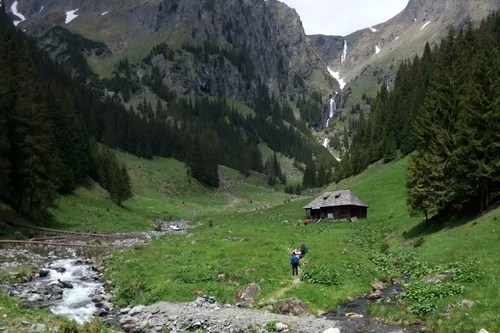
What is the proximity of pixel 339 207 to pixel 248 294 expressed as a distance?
50.0 m

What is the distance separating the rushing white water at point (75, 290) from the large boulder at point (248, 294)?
9130mm

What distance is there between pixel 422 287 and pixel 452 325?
5863 millimetres

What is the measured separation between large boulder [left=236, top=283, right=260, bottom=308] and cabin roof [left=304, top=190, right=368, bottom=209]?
45619mm

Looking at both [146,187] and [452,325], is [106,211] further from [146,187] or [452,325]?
[452,325]

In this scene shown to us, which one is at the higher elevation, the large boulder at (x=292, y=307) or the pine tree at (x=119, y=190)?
the pine tree at (x=119, y=190)

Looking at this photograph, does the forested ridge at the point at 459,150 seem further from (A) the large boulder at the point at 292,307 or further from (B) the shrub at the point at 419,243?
(A) the large boulder at the point at 292,307

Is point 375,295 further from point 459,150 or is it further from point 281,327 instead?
point 459,150

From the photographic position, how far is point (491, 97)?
43.1m

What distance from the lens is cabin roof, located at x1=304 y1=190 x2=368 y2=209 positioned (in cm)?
7144

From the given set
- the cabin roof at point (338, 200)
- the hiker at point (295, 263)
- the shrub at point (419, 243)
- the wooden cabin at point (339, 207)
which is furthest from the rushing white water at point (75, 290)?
the wooden cabin at point (339, 207)

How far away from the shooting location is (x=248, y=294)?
27.3m

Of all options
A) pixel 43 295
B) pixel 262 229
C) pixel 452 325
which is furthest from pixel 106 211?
pixel 452 325

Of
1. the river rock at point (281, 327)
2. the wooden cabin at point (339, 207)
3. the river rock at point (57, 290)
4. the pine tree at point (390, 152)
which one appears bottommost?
the wooden cabin at point (339, 207)

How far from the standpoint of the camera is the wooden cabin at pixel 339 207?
71938 millimetres
